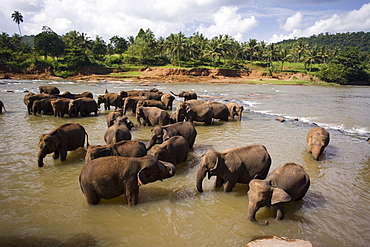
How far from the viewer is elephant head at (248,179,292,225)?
15.9ft

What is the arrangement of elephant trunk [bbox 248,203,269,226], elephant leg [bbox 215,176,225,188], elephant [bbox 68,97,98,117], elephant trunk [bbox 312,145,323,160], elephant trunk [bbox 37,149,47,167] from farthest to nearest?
elephant [bbox 68,97,98,117] → elephant trunk [bbox 312,145,323,160] → elephant trunk [bbox 37,149,47,167] → elephant leg [bbox 215,176,225,188] → elephant trunk [bbox 248,203,269,226]

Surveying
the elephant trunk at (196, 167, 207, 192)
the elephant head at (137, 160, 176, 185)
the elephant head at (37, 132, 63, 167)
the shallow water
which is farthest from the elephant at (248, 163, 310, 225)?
the elephant head at (37, 132, 63, 167)

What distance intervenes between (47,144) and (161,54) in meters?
88.9

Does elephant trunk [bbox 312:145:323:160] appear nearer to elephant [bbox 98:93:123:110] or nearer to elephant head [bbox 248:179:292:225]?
elephant head [bbox 248:179:292:225]

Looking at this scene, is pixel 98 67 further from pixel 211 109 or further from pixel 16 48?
pixel 211 109

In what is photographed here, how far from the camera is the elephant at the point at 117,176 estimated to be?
17.5 ft

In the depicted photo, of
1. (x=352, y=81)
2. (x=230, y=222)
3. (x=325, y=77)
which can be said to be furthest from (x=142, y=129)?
(x=352, y=81)

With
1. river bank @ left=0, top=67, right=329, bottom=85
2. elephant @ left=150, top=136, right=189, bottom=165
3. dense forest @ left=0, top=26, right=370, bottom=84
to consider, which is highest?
dense forest @ left=0, top=26, right=370, bottom=84

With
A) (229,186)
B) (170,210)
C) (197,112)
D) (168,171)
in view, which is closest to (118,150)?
(168,171)

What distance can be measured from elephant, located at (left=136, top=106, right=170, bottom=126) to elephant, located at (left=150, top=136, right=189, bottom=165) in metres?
4.72

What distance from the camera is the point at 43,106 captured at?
15766 mm

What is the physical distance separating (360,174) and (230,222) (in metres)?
5.24

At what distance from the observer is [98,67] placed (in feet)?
224

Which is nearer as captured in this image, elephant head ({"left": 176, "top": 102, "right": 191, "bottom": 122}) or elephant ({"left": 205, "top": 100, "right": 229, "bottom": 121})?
elephant head ({"left": 176, "top": 102, "right": 191, "bottom": 122})
